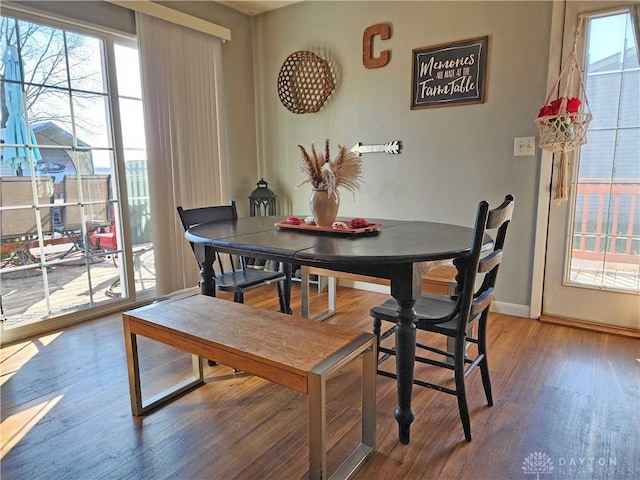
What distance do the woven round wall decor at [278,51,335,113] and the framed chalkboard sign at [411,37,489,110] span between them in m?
0.81

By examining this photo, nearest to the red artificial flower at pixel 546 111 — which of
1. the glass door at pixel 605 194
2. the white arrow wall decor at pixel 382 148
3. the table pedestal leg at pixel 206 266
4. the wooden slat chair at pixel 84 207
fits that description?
the glass door at pixel 605 194

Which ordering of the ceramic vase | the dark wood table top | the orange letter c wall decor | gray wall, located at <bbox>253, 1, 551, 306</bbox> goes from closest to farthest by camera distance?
1. the dark wood table top
2. the ceramic vase
3. gray wall, located at <bbox>253, 1, 551, 306</bbox>
4. the orange letter c wall decor

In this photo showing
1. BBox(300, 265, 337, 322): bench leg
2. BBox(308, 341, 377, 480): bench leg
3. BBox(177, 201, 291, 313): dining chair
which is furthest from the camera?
BBox(300, 265, 337, 322): bench leg

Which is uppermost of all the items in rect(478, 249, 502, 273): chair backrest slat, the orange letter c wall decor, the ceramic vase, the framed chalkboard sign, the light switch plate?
the orange letter c wall decor

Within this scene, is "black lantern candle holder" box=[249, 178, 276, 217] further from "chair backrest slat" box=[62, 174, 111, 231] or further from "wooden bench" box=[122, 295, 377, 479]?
"wooden bench" box=[122, 295, 377, 479]

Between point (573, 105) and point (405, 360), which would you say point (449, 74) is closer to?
point (573, 105)

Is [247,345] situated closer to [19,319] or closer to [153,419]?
[153,419]

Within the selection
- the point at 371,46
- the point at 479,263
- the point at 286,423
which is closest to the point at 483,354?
the point at 479,263

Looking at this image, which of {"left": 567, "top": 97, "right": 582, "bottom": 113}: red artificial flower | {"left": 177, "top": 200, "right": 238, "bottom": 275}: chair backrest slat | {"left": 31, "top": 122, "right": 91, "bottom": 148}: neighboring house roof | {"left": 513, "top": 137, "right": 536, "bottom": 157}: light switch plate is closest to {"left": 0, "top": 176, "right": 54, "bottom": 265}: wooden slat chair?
{"left": 31, "top": 122, "right": 91, "bottom": 148}: neighboring house roof

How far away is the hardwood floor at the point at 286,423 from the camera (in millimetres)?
1486

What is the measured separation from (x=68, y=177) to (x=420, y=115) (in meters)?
2.62

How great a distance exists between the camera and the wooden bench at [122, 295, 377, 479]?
1.28 meters

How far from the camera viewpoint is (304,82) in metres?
3.78

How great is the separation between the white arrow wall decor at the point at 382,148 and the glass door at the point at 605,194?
1254 mm
